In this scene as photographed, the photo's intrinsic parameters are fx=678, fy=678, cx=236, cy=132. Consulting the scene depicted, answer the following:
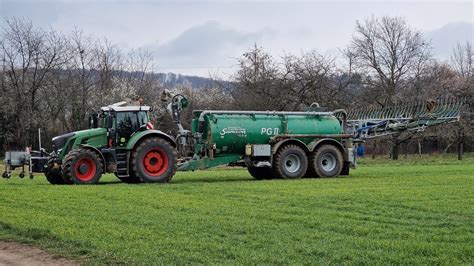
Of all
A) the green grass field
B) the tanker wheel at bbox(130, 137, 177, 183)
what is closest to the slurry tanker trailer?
the tanker wheel at bbox(130, 137, 177, 183)

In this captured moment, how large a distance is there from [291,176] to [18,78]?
36.4 metres

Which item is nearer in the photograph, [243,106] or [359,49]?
[243,106]

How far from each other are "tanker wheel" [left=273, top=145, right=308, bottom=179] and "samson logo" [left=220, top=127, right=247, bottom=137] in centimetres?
152

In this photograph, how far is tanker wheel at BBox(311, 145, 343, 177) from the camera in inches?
1043

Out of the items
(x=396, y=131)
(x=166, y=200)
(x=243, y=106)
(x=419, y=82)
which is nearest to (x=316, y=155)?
(x=396, y=131)

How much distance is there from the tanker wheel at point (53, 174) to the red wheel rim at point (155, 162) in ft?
9.34

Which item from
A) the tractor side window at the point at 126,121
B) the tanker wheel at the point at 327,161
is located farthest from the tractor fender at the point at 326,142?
the tractor side window at the point at 126,121

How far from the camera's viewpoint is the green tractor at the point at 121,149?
2288cm

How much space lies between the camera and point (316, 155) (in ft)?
87.1

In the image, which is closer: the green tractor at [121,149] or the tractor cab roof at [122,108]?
the green tractor at [121,149]

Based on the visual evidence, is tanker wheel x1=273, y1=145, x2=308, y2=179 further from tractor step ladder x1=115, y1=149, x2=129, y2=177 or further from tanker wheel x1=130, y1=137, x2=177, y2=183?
tractor step ladder x1=115, y1=149, x2=129, y2=177

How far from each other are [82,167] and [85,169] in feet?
0.42

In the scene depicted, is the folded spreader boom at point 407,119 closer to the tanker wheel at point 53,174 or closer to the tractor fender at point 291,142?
the tractor fender at point 291,142

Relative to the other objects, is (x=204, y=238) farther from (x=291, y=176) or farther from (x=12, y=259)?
(x=291, y=176)
